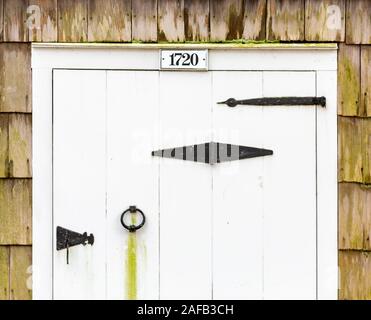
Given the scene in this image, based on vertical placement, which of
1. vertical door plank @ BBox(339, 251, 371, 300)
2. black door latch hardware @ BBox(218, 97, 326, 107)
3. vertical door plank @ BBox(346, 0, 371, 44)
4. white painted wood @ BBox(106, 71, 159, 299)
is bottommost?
vertical door plank @ BBox(339, 251, 371, 300)

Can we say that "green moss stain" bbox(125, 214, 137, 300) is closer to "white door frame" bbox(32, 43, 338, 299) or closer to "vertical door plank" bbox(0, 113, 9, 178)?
"white door frame" bbox(32, 43, 338, 299)

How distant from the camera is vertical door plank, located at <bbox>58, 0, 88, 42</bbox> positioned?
2.78m

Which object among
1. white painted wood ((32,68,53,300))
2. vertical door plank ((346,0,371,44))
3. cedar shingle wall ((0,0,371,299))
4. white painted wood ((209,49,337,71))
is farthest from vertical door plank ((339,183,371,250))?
white painted wood ((32,68,53,300))

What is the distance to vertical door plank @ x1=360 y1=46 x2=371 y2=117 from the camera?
279cm

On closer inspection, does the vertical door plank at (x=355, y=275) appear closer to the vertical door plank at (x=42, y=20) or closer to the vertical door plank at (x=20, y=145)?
the vertical door plank at (x=20, y=145)

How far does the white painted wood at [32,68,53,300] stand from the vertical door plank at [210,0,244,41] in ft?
Result: 2.71

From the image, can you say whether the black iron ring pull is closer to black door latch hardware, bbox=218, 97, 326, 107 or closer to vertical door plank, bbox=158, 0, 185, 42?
black door latch hardware, bbox=218, 97, 326, 107

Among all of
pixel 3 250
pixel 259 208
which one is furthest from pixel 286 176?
pixel 3 250

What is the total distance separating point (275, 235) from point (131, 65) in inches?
42.6

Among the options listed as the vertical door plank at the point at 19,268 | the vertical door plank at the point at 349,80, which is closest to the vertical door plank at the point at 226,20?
the vertical door plank at the point at 349,80

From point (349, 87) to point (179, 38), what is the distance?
854 millimetres

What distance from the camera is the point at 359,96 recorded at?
2787 mm

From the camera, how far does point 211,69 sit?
2.80m

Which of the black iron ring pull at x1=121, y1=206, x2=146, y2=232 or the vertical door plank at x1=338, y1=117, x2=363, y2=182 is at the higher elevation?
the vertical door plank at x1=338, y1=117, x2=363, y2=182
